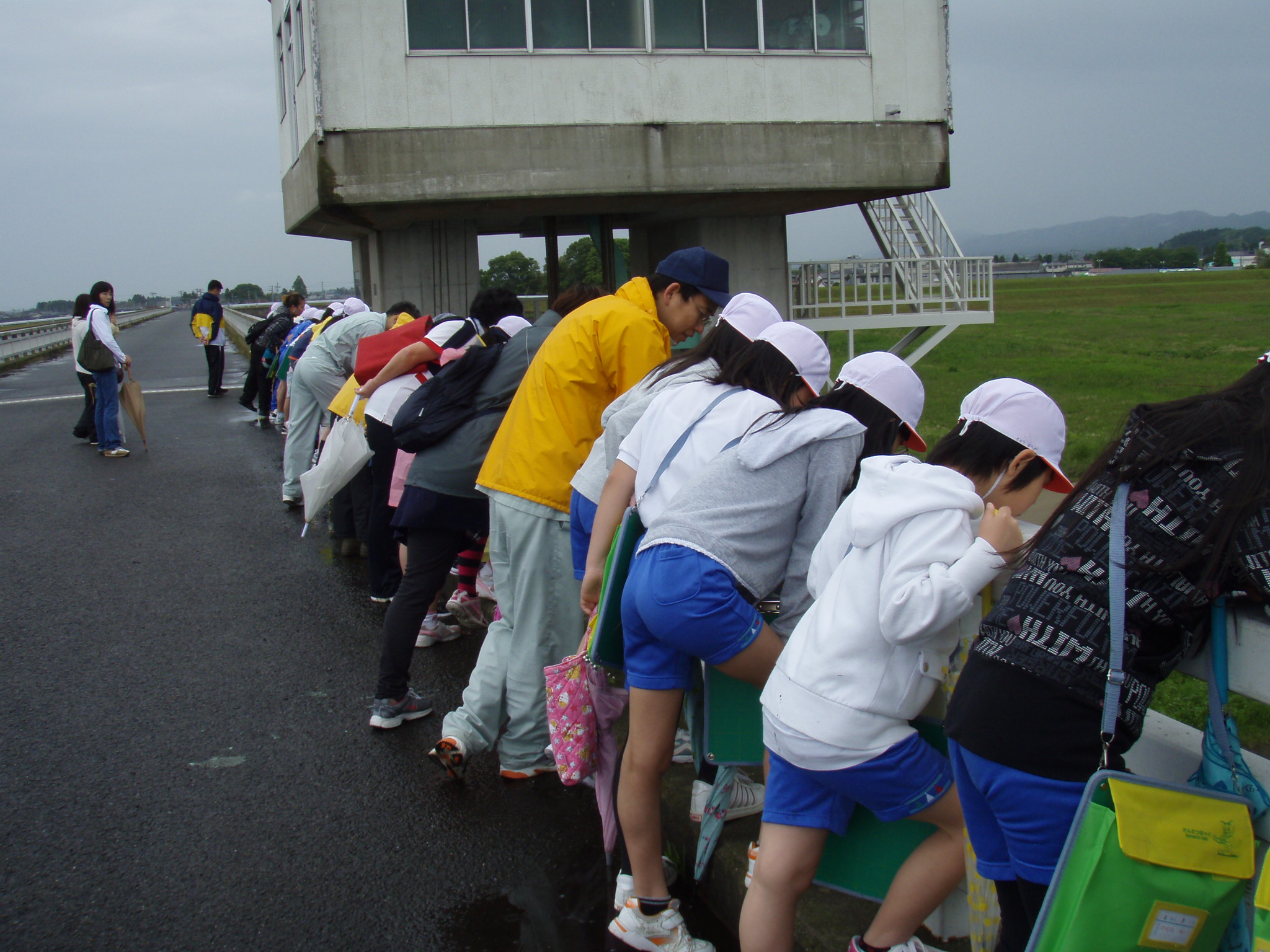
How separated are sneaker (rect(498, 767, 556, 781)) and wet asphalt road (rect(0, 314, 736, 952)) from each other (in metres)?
0.03

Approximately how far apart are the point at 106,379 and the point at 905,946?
43.3 ft

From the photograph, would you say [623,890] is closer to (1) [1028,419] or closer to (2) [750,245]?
(1) [1028,419]

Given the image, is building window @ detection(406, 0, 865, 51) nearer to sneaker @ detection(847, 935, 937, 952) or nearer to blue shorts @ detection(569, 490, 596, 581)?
blue shorts @ detection(569, 490, 596, 581)

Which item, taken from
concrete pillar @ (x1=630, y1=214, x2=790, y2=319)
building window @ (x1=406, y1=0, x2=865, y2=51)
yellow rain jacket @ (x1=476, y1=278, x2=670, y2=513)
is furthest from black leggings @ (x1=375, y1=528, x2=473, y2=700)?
concrete pillar @ (x1=630, y1=214, x2=790, y2=319)

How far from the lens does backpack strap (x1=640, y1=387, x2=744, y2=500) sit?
10.1 feet

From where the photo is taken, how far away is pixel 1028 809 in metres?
1.94

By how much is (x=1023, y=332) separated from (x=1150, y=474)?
46216 mm

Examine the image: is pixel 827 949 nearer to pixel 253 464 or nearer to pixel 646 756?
pixel 646 756

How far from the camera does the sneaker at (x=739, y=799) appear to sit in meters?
3.62

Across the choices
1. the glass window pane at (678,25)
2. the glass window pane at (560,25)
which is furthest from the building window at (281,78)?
the glass window pane at (678,25)

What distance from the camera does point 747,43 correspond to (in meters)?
17.0

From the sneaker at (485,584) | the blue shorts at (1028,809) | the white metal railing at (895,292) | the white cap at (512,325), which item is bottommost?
the sneaker at (485,584)

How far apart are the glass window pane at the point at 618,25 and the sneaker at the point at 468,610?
12598 mm

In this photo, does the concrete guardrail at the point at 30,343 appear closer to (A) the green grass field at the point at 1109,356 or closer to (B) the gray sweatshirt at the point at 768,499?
(A) the green grass field at the point at 1109,356
